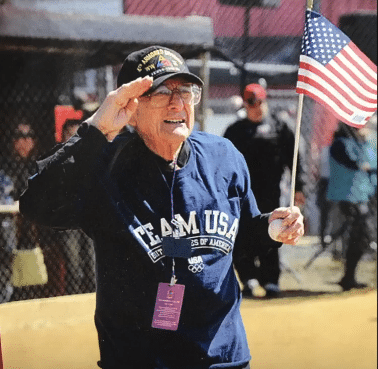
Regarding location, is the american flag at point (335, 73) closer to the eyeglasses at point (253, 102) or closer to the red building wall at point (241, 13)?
the red building wall at point (241, 13)

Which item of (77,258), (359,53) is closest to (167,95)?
(359,53)

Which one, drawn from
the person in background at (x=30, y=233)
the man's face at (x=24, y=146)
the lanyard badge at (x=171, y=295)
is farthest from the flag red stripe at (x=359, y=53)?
the man's face at (x=24, y=146)

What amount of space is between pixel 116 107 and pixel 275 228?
0.61 meters

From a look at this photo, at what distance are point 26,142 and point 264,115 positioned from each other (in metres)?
1.19

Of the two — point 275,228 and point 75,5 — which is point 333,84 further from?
point 75,5

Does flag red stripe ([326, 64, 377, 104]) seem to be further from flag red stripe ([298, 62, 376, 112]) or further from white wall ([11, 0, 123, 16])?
white wall ([11, 0, 123, 16])

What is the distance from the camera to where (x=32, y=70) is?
9.41 feet

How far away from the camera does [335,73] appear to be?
218 cm

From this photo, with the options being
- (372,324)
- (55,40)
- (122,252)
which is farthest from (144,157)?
(372,324)

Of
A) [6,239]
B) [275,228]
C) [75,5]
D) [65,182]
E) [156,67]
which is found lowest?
[6,239]

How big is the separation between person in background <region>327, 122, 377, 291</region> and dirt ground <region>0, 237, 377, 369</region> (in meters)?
0.21

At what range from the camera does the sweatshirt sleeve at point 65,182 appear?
1.67m

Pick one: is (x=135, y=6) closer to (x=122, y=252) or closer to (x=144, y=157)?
(x=144, y=157)

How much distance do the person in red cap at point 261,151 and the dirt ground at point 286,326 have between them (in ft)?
0.63
